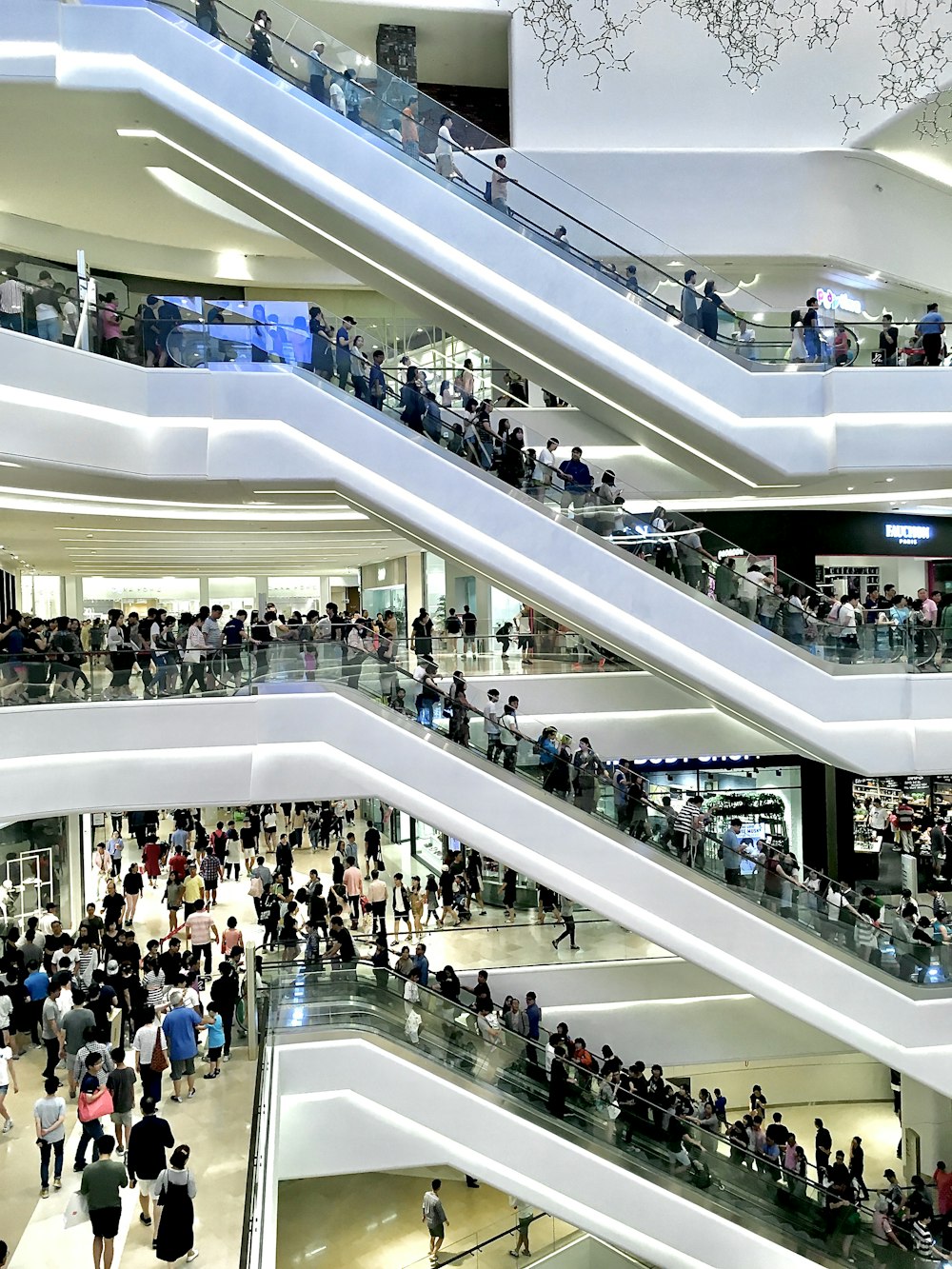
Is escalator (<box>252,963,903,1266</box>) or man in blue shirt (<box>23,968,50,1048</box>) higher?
man in blue shirt (<box>23,968,50,1048</box>)

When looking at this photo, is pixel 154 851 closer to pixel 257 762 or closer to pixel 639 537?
pixel 257 762

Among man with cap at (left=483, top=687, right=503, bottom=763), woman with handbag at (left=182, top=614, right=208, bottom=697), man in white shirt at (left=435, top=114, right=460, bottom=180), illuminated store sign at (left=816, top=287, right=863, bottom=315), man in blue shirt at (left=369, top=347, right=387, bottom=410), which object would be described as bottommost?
man with cap at (left=483, top=687, right=503, bottom=763)

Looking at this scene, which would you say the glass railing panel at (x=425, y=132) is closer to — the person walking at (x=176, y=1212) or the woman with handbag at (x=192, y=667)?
the woman with handbag at (x=192, y=667)

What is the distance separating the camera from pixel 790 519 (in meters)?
17.9

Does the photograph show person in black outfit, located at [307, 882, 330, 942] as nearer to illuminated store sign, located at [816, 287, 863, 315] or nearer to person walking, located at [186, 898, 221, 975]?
person walking, located at [186, 898, 221, 975]

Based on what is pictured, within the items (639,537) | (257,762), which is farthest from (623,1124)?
(639,537)

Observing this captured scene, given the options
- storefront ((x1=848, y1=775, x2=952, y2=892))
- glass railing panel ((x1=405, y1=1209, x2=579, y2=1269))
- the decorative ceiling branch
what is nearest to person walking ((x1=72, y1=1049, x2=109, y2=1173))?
glass railing panel ((x1=405, y1=1209, x2=579, y2=1269))

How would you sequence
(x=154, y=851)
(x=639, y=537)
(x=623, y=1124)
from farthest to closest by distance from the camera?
(x=154, y=851)
(x=639, y=537)
(x=623, y=1124)

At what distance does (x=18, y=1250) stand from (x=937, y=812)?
1512 centimetres

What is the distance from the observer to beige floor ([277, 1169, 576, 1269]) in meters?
13.2

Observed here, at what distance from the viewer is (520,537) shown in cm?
1191

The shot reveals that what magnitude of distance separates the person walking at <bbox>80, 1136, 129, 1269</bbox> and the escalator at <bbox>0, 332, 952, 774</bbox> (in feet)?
20.9

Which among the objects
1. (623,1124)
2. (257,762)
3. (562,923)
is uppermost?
(257,762)

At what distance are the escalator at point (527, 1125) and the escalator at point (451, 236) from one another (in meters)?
7.17
